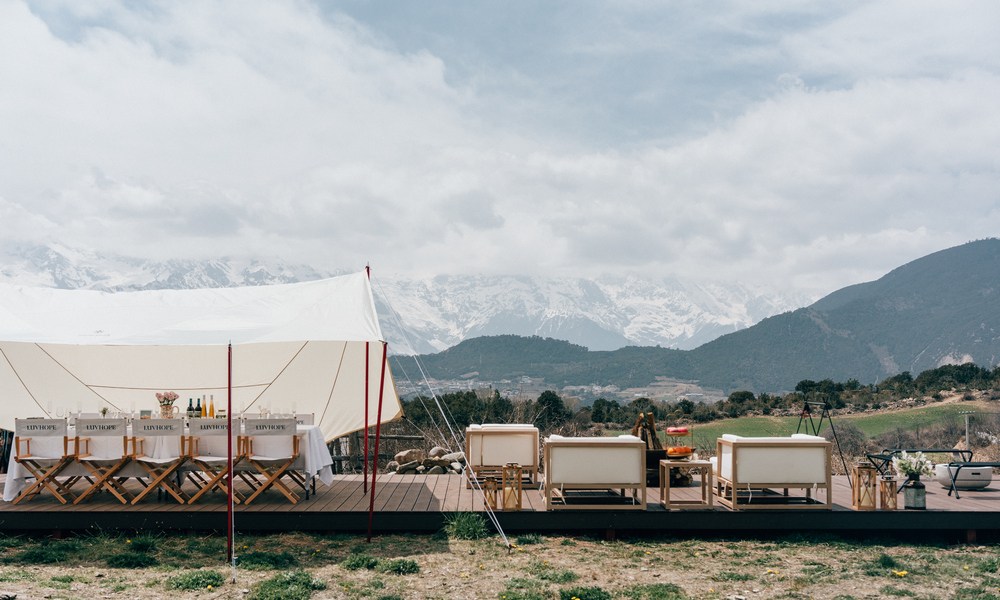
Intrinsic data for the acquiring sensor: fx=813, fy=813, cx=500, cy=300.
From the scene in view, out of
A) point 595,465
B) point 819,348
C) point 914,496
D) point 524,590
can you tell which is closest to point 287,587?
point 524,590

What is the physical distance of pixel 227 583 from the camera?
17.1ft

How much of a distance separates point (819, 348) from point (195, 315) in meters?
90.5

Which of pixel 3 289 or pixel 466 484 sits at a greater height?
pixel 3 289

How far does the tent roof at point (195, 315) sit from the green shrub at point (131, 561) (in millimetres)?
1526

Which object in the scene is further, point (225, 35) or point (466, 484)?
point (225, 35)

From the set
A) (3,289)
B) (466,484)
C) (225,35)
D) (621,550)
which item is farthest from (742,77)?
(3,289)

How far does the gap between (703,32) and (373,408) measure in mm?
6637

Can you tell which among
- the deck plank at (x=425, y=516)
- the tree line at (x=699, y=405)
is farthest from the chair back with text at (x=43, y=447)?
the tree line at (x=699, y=405)

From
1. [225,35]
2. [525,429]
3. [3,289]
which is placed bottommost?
[525,429]

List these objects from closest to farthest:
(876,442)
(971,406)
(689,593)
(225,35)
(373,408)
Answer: (689,593) < (373,408) < (225,35) < (876,442) < (971,406)

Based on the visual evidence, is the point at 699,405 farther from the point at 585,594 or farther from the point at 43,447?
the point at 585,594

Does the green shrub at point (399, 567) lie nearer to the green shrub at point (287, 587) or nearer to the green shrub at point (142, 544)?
the green shrub at point (287, 587)

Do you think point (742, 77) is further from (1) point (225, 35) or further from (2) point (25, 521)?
(2) point (25, 521)

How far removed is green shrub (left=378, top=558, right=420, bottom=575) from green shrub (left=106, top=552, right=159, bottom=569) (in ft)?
5.30
